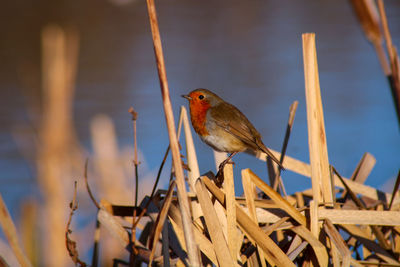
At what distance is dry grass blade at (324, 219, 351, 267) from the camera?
2154 mm

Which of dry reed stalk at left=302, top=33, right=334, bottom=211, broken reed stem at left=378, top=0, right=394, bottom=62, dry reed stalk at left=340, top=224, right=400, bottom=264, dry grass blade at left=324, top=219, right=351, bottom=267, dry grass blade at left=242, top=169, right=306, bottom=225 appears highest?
broken reed stem at left=378, top=0, right=394, bottom=62

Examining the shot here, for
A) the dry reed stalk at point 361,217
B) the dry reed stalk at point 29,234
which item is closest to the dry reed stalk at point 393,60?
the dry reed stalk at point 361,217

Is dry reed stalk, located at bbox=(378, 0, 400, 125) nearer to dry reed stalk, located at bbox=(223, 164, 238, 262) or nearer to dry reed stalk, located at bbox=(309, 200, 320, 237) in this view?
dry reed stalk, located at bbox=(309, 200, 320, 237)

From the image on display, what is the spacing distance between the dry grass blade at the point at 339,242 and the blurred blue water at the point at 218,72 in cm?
187

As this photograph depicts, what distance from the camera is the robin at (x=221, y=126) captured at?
3375 mm

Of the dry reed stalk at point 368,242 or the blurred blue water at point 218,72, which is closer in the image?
the dry reed stalk at point 368,242

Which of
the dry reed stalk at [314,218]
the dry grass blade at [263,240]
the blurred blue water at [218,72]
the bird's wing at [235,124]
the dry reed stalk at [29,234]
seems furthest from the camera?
the blurred blue water at [218,72]

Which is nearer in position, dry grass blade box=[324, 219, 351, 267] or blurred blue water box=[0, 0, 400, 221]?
dry grass blade box=[324, 219, 351, 267]

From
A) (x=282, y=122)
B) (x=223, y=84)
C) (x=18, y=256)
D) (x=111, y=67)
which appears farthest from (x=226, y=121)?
(x=111, y=67)

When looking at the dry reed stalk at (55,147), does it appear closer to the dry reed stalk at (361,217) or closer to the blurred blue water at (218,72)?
the blurred blue water at (218,72)

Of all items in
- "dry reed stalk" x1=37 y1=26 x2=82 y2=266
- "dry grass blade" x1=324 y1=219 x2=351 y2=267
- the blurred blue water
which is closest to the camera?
"dry grass blade" x1=324 y1=219 x2=351 y2=267

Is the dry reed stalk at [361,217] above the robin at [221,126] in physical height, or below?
below

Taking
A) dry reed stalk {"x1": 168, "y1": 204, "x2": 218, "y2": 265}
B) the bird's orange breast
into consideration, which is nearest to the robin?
the bird's orange breast

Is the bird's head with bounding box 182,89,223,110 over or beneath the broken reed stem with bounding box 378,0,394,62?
beneath
